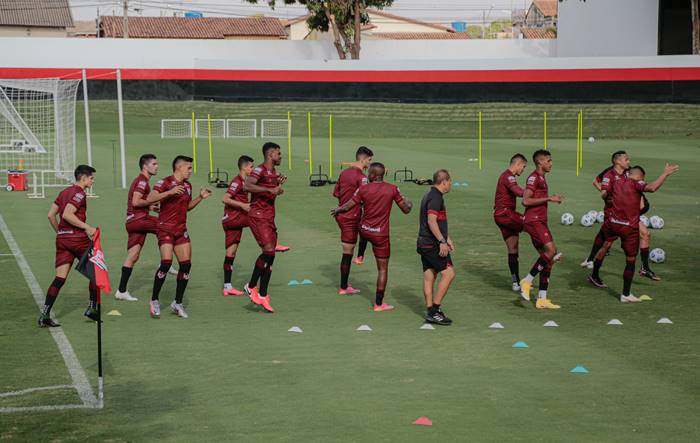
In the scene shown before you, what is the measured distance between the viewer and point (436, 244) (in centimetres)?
1367

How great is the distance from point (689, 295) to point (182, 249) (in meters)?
7.67

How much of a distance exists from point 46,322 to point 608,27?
57208mm

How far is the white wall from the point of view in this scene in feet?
209

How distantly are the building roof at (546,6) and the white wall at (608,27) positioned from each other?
7343 cm

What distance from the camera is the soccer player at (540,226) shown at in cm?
1498

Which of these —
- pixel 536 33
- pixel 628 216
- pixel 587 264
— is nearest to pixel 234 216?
pixel 628 216

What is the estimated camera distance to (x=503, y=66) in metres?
57.6

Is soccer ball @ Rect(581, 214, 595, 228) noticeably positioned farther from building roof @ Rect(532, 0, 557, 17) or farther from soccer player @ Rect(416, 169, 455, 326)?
building roof @ Rect(532, 0, 557, 17)

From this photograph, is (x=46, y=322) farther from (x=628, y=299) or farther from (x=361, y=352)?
(x=628, y=299)

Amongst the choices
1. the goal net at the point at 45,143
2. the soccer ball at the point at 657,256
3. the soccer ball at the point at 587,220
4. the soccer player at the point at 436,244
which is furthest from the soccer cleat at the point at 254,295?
the goal net at the point at 45,143

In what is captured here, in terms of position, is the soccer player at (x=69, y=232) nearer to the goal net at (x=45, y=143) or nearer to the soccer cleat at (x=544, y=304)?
the soccer cleat at (x=544, y=304)

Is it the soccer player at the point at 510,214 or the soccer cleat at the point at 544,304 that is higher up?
the soccer player at the point at 510,214

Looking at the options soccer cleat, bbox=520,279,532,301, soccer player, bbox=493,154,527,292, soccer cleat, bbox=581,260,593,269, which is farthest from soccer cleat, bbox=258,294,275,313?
soccer cleat, bbox=581,260,593,269

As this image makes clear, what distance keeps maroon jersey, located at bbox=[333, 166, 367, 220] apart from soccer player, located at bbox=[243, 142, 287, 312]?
1.64m
